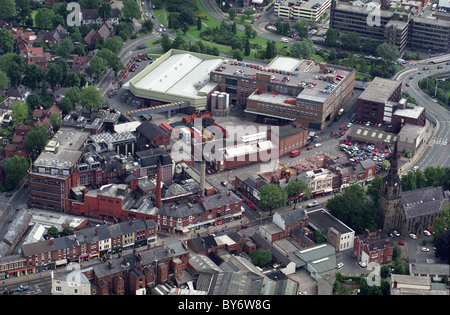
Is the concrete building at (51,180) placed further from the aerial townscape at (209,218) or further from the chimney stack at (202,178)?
the chimney stack at (202,178)

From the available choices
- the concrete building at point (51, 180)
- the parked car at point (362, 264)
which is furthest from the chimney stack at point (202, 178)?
the parked car at point (362, 264)

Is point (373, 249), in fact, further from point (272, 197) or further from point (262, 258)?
point (272, 197)

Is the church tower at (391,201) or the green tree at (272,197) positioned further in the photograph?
the green tree at (272,197)

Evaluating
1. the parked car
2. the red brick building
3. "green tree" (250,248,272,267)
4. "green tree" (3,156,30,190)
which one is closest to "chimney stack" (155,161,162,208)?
"green tree" (250,248,272,267)

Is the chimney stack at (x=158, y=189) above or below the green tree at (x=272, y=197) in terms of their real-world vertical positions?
above

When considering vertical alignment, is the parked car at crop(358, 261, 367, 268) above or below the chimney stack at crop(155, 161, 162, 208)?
below

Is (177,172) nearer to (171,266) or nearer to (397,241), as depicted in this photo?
(171,266)

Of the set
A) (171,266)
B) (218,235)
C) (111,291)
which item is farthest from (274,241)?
(111,291)

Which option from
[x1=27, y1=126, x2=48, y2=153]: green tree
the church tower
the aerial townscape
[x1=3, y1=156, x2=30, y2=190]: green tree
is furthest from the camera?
[x1=27, y1=126, x2=48, y2=153]: green tree

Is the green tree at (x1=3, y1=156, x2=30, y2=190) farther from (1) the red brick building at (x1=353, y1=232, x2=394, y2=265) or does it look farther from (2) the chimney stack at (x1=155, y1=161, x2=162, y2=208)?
(1) the red brick building at (x1=353, y1=232, x2=394, y2=265)
